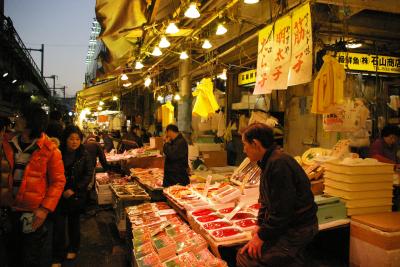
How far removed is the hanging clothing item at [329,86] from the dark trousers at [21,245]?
4251mm

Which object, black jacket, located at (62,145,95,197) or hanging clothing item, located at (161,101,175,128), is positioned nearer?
black jacket, located at (62,145,95,197)

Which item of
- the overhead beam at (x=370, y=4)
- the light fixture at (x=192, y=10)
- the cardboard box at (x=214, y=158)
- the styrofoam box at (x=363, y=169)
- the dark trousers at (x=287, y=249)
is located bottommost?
the dark trousers at (x=287, y=249)

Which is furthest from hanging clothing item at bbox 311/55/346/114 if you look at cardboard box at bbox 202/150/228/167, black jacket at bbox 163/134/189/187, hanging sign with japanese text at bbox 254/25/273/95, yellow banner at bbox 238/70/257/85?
yellow banner at bbox 238/70/257/85

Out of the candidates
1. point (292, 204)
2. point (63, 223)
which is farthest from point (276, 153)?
point (63, 223)

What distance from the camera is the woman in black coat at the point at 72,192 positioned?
5.99 m

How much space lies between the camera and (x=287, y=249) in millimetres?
3387

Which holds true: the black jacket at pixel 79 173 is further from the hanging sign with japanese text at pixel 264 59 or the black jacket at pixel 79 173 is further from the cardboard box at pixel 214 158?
the cardboard box at pixel 214 158

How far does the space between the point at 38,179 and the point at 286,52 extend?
387cm

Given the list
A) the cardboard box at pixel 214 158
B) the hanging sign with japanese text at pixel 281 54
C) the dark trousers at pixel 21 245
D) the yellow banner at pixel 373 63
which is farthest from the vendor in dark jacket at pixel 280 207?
the cardboard box at pixel 214 158

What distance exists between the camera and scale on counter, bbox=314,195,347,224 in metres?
4.52

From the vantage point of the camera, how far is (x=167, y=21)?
639cm

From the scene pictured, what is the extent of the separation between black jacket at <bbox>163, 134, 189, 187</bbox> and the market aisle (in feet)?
5.76

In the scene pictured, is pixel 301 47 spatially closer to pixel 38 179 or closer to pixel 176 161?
pixel 38 179

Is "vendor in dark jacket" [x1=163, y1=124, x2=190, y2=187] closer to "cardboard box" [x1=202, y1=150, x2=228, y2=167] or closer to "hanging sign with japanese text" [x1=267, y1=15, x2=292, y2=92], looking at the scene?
"cardboard box" [x1=202, y1=150, x2=228, y2=167]
